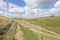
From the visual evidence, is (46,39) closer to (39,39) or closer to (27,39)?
(39,39)

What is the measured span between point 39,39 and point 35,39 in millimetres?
962

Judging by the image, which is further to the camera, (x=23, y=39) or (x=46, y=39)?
(x=46, y=39)

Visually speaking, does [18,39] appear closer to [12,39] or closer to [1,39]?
[12,39]

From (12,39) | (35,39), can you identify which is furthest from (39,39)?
(12,39)

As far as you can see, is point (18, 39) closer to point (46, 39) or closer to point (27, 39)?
point (27, 39)

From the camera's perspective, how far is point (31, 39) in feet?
133

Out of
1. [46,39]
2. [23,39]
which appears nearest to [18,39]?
[23,39]

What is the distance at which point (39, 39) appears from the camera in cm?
4125

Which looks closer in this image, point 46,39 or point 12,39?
point 12,39

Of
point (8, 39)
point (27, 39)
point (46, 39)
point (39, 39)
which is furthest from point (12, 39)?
point (46, 39)

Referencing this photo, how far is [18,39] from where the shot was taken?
131 ft

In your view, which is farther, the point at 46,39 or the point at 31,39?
the point at 46,39

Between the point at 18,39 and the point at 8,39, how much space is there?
Answer: 2.27m

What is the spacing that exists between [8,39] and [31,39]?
5.31m
